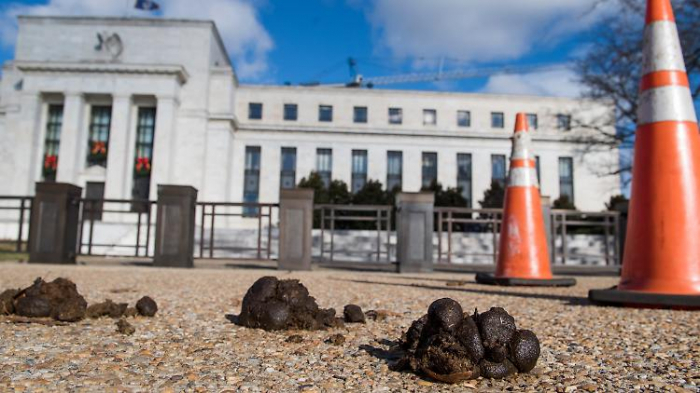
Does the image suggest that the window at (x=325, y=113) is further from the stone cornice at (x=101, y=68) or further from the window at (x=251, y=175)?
the stone cornice at (x=101, y=68)

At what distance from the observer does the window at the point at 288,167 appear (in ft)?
154

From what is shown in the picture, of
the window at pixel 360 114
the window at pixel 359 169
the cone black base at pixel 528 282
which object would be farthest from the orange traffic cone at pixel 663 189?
the window at pixel 360 114

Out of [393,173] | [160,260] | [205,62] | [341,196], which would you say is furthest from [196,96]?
[160,260]

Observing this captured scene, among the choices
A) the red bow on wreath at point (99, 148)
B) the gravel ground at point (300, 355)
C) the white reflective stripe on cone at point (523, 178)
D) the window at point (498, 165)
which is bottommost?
the gravel ground at point (300, 355)

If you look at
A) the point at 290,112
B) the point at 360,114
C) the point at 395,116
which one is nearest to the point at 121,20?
the point at 290,112

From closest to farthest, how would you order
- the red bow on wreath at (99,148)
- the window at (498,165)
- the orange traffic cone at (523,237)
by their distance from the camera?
the orange traffic cone at (523,237)
the red bow on wreath at (99,148)
the window at (498,165)

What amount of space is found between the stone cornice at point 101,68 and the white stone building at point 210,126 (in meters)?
0.09

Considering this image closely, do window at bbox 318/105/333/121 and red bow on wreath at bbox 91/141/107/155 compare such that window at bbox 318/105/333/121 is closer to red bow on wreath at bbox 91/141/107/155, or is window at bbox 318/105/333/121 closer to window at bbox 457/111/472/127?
window at bbox 457/111/472/127

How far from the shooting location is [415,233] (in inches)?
529

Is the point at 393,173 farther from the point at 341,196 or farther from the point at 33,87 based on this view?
the point at 33,87

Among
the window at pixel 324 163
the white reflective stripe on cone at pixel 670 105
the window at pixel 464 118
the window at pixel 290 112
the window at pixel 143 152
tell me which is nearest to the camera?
the white reflective stripe on cone at pixel 670 105

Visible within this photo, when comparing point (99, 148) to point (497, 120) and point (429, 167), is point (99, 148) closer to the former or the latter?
point (429, 167)

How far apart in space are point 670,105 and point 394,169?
4327cm

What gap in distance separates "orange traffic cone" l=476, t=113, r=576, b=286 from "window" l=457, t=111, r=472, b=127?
42.4 metres
